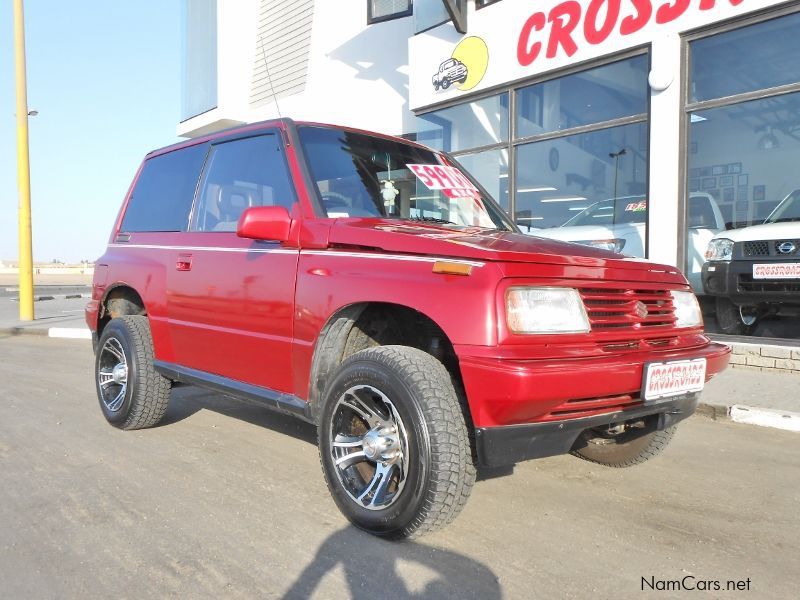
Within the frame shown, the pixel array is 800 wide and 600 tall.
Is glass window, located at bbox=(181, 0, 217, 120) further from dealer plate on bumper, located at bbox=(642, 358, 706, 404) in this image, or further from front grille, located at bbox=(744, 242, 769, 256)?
dealer plate on bumper, located at bbox=(642, 358, 706, 404)

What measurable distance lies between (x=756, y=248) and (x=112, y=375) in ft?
19.8

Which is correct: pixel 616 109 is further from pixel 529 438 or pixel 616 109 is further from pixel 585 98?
pixel 529 438

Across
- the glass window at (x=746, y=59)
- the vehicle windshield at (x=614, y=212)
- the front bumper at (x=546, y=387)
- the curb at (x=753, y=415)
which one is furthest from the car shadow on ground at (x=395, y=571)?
the glass window at (x=746, y=59)

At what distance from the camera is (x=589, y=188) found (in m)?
8.62

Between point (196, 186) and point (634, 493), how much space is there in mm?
3157

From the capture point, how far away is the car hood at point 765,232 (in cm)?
618

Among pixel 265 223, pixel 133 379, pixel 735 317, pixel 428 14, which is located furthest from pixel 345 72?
pixel 265 223

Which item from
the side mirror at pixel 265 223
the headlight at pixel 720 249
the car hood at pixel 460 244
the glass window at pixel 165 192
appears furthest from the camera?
the headlight at pixel 720 249

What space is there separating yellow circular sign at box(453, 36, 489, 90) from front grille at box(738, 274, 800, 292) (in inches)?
191

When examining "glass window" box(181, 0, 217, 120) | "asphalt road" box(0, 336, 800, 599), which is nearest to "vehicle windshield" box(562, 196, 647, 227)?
"asphalt road" box(0, 336, 800, 599)

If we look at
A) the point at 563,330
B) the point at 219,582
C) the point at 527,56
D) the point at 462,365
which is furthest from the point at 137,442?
the point at 527,56

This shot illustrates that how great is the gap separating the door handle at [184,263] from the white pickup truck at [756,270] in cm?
542

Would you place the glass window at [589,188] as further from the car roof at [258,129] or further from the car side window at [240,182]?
the car side window at [240,182]

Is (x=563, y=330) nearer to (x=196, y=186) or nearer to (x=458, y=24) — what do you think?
(x=196, y=186)
